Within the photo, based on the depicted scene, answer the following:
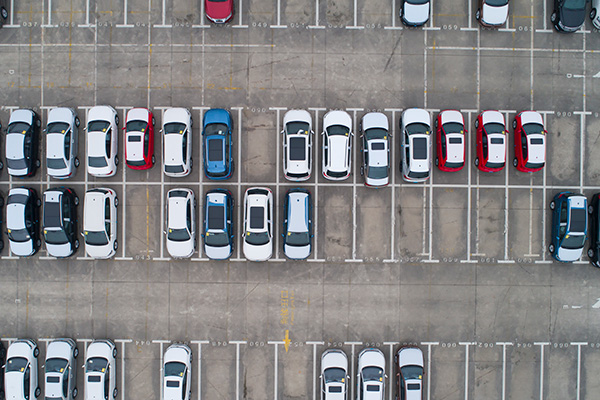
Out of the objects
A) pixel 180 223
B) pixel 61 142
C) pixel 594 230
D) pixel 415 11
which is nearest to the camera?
pixel 180 223

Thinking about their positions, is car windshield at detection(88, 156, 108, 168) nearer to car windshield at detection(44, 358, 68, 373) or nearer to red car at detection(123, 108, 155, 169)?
red car at detection(123, 108, 155, 169)

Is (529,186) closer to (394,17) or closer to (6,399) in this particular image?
(394,17)

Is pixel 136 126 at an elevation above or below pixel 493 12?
below

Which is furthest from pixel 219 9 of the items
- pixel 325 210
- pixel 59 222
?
pixel 59 222

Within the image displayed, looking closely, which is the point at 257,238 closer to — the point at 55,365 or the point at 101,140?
the point at 101,140

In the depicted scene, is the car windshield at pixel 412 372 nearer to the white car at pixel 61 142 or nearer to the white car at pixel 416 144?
the white car at pixel 416 144

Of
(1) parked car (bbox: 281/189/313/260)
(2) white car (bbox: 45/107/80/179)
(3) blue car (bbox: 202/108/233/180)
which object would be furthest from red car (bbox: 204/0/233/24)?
(1) parked car (bbox: 281/189/313/260)

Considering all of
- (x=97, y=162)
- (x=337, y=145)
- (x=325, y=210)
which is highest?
(x=337, y=145)
